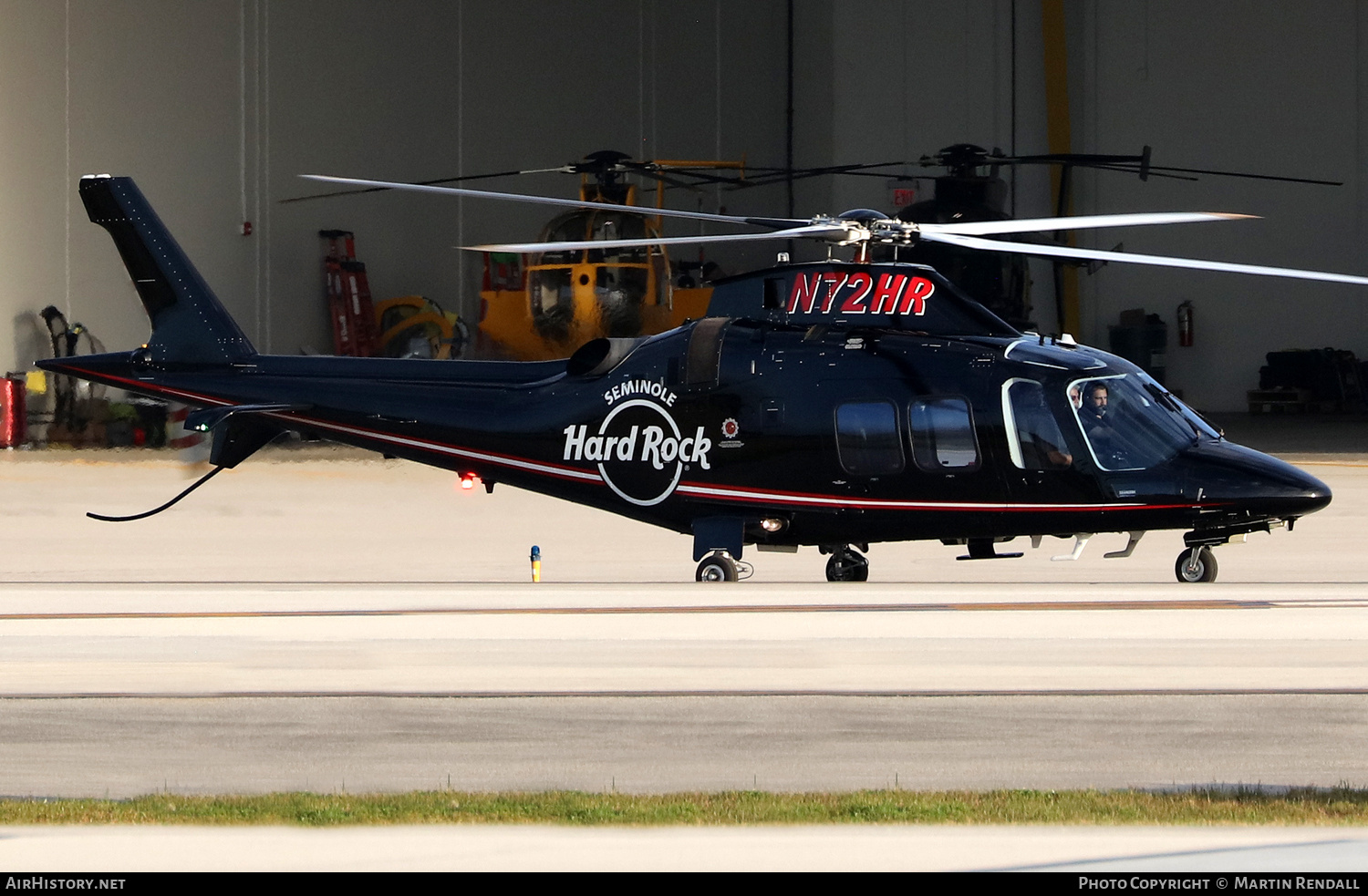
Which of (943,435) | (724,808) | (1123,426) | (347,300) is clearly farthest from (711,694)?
(347,300)

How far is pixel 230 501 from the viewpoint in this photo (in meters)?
23.4

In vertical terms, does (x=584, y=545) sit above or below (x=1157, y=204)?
below

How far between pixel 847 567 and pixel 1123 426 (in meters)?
2.61

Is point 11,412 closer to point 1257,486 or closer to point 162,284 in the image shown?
point 162,284

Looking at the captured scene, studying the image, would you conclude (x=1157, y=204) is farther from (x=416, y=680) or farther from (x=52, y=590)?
(x=416, y=680)

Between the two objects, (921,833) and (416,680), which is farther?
(416,680)

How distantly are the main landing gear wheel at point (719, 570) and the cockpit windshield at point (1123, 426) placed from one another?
2.87 m

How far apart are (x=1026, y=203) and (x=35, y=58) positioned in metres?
21.9

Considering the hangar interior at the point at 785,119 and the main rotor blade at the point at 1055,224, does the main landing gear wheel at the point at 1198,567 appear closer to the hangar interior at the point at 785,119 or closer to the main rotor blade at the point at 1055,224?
the main rotor blade at the point at 1055,224

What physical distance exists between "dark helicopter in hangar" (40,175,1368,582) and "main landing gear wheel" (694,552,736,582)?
2 centimetres

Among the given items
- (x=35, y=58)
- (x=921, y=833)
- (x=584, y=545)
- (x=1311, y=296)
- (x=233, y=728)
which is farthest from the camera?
(x=1311, y=296)

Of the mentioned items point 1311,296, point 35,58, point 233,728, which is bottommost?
point 233,728

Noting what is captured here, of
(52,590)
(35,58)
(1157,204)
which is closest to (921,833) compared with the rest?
(52,590)

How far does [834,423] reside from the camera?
14.1 m
